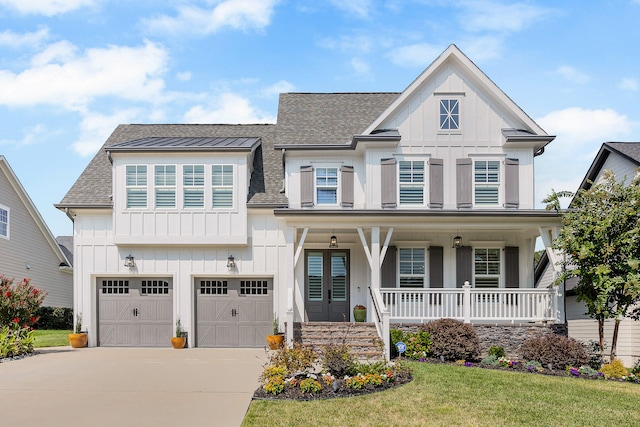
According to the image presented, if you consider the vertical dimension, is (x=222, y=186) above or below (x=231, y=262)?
above

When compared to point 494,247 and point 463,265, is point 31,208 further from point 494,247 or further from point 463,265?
point 494,247

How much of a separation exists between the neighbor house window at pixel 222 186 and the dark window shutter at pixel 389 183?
14.5ft

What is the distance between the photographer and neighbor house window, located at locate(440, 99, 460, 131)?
18469mm

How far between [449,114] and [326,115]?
4392 millimetres

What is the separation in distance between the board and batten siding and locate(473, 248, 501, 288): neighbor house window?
5.68 meters

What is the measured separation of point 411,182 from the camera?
18.3 meters

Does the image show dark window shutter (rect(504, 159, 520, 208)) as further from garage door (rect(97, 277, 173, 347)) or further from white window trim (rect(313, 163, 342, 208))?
garage door (rect(97, 277, 173, 347))

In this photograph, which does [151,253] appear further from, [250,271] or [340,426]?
[340,426]

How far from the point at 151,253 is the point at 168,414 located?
10.0 metres

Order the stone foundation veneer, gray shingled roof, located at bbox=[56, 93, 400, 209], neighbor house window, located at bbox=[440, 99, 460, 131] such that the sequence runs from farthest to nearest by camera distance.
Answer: gray shingled roof, located at bbox=[56, 93, 400, 209], neighbor house window, located at bbox=[440, 99, 460, 131], the stone foundation veneer

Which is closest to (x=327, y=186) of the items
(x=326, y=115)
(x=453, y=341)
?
(x=326, y=115)

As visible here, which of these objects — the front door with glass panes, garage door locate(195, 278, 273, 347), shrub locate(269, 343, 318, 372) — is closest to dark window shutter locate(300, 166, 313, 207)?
the front door with glass panes

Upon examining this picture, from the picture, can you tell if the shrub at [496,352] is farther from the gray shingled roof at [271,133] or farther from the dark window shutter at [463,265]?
the gray shingled roof at [271,133]

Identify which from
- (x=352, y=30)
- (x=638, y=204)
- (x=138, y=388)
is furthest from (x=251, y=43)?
(x=638, y=204)
